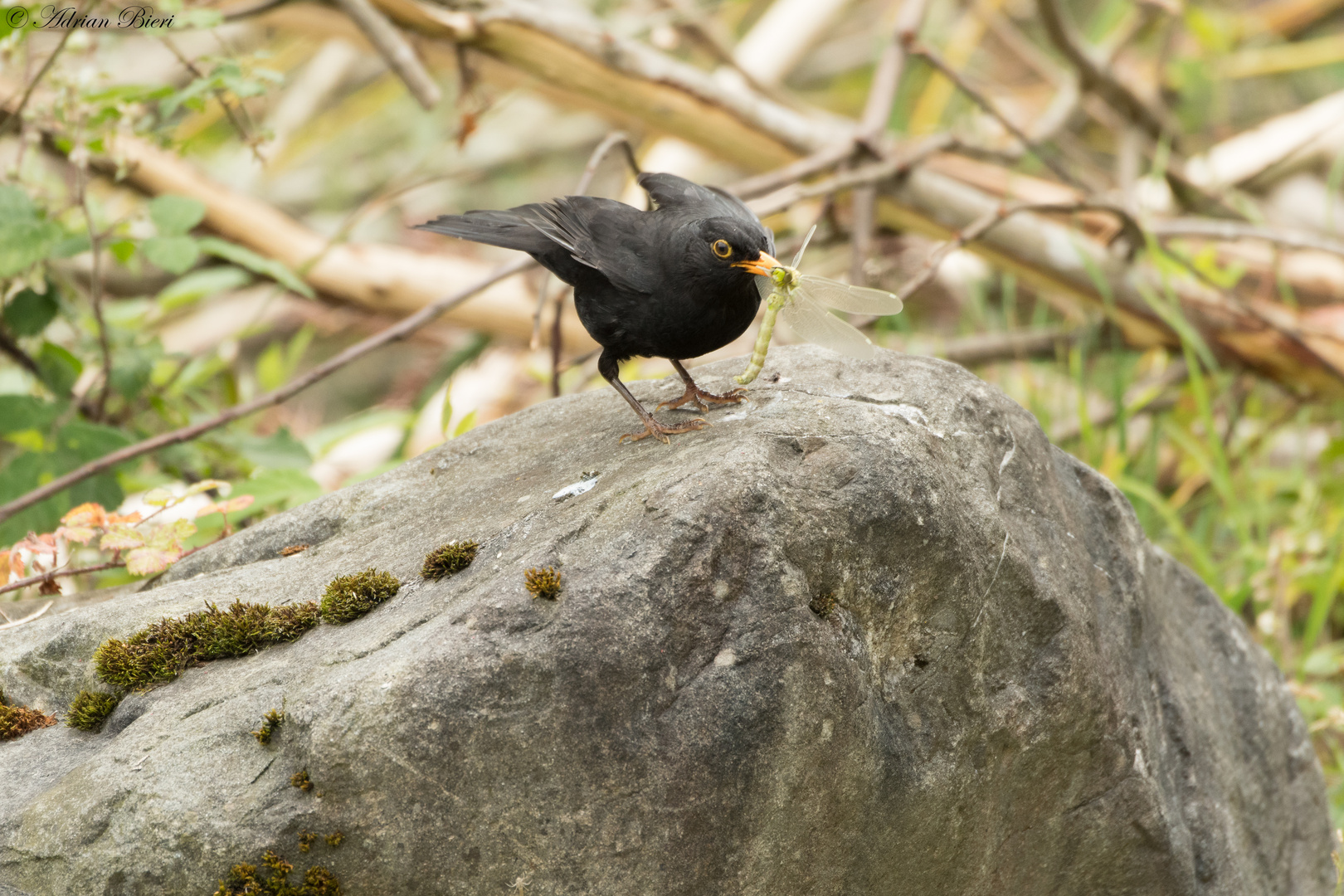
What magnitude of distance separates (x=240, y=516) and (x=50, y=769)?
1.73m

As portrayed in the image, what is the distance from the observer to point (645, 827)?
2229 mm

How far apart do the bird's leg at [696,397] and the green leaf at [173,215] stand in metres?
2.12

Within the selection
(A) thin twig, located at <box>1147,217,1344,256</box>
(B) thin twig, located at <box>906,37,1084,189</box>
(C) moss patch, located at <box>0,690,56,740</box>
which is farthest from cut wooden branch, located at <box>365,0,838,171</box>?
(C) moss patch, located at <box>0,690,56,740</box>

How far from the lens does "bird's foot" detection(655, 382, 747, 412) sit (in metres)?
3.25

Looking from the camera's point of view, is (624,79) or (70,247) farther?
(624,79)

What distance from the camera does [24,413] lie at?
414 cm

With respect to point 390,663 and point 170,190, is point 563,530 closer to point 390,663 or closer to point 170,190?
point 390,663

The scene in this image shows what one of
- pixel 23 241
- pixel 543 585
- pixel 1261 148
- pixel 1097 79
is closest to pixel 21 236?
pixel 23 241

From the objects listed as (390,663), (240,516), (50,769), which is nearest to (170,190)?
(240,516)

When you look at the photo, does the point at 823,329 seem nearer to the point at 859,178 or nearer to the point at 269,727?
the point at 269,727

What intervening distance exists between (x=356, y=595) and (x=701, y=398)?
122cm

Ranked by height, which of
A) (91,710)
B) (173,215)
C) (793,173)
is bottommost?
(91,710)

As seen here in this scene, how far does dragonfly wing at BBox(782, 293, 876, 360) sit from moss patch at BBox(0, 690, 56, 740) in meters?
2.23

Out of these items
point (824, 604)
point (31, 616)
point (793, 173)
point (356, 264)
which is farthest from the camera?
point (356, 264)
